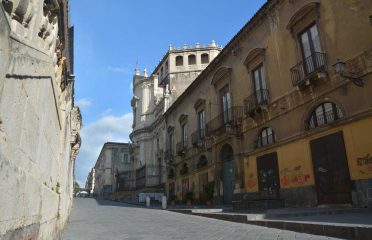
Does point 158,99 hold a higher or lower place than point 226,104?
higher

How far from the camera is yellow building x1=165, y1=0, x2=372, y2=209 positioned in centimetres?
1134

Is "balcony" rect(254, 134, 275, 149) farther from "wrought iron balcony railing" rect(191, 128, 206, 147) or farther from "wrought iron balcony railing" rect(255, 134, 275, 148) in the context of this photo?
"wrought iron balcony railing" rect(191, 128, 206, 147)

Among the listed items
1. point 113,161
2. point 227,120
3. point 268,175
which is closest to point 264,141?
point 268,175

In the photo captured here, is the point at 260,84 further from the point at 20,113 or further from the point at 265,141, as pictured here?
the point at 20,113

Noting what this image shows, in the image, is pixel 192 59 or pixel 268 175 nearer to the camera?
pixel 268 175

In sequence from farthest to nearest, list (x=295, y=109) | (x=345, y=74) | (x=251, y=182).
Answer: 1. (x=251, y=182)
2. (x=295, y=109)
3. (x=345, y=74)

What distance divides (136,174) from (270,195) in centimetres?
3577

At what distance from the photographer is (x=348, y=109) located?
11.6m

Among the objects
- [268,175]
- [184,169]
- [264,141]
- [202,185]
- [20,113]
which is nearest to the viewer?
[20,113]

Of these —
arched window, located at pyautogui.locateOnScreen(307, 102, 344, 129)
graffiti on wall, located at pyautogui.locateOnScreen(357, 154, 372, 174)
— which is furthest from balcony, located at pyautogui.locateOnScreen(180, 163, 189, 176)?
graffiti on wall, located at pyautogui.locateOnScreen(357, 154, 372, 174)

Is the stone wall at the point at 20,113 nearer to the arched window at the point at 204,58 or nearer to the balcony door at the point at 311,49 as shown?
the balcony door at the point at 311,49

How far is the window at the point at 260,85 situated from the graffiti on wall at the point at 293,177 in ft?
12.6

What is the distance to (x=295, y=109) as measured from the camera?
14352 millimetres

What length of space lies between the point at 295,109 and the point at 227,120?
265 inches
